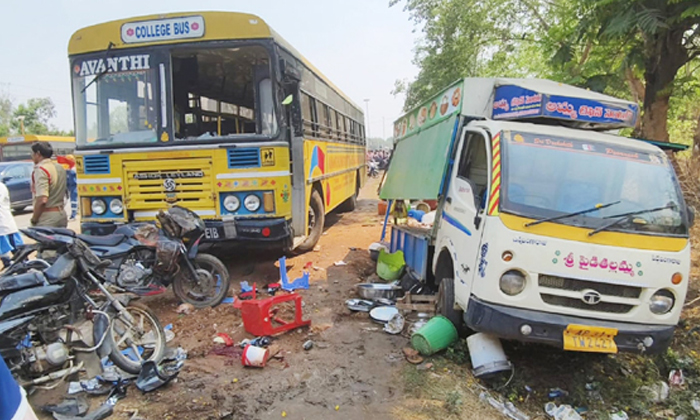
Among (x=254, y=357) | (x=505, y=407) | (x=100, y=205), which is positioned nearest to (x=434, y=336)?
(x=505, y=407)

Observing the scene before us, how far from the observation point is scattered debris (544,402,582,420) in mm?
3312

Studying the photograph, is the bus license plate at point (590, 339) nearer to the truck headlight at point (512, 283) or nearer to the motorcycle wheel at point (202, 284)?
the truck headlight at point (512, 283)

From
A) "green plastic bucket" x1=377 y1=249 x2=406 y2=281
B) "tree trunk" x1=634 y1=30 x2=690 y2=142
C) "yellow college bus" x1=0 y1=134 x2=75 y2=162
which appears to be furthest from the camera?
"yellow college bus" x1=0 y1=134 x2=75 y2=162

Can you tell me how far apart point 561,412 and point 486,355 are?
0.66 meters

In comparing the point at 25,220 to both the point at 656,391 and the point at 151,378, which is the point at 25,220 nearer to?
the point at 151,378

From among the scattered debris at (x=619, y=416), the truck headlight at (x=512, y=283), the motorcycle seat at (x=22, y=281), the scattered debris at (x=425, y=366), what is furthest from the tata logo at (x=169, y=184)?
the scattered debris at (x=619, y=416)

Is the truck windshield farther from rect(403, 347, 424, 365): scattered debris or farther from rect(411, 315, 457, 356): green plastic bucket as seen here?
rect(403, 347, 424, 365): scattered debris

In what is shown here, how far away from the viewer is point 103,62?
5.47 metres

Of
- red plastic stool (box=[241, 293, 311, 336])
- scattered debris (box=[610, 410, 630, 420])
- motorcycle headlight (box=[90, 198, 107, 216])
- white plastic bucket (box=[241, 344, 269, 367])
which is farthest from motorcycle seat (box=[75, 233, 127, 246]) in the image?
scattered debris (box=[610, 410, 630, 420])

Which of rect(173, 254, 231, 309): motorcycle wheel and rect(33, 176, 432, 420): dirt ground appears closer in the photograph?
rect(33, 176, 432, 420): dirt ground

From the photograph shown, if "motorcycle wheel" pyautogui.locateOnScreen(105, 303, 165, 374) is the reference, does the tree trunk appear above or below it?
above

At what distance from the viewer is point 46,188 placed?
5355 mm

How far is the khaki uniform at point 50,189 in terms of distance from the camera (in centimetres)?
532

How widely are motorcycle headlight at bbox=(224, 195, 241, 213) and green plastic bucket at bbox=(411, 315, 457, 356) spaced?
2783 mm
